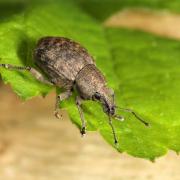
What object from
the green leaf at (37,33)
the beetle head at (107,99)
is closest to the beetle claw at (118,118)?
the beetle head at (107,99)

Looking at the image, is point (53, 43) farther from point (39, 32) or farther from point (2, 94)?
point (2, 94)

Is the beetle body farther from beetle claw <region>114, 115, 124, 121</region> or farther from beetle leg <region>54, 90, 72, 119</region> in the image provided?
beetle claw <region>114, 115, 124, 121</region>

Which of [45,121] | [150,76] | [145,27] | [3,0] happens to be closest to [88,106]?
[150,76]

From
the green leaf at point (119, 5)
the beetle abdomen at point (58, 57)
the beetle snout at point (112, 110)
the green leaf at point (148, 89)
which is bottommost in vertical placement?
the green leaf at point (119, 5)

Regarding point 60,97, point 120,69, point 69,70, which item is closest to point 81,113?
point 60,97

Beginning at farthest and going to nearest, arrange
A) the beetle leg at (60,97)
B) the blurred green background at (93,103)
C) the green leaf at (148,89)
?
the beetle leg at (60,97)
the blurred green background at (93,103)
the green leaf at (148,89)

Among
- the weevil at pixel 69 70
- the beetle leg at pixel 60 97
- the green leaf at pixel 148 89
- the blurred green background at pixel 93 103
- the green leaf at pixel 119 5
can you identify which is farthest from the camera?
the green leaf at pixel 119 5

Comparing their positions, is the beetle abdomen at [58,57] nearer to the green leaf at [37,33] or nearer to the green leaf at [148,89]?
the green leaf at [37,33]

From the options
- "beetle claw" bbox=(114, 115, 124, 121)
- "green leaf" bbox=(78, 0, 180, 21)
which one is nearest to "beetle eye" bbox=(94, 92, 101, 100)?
"beetle claw" bbox=(114, 115, 124, 121)
